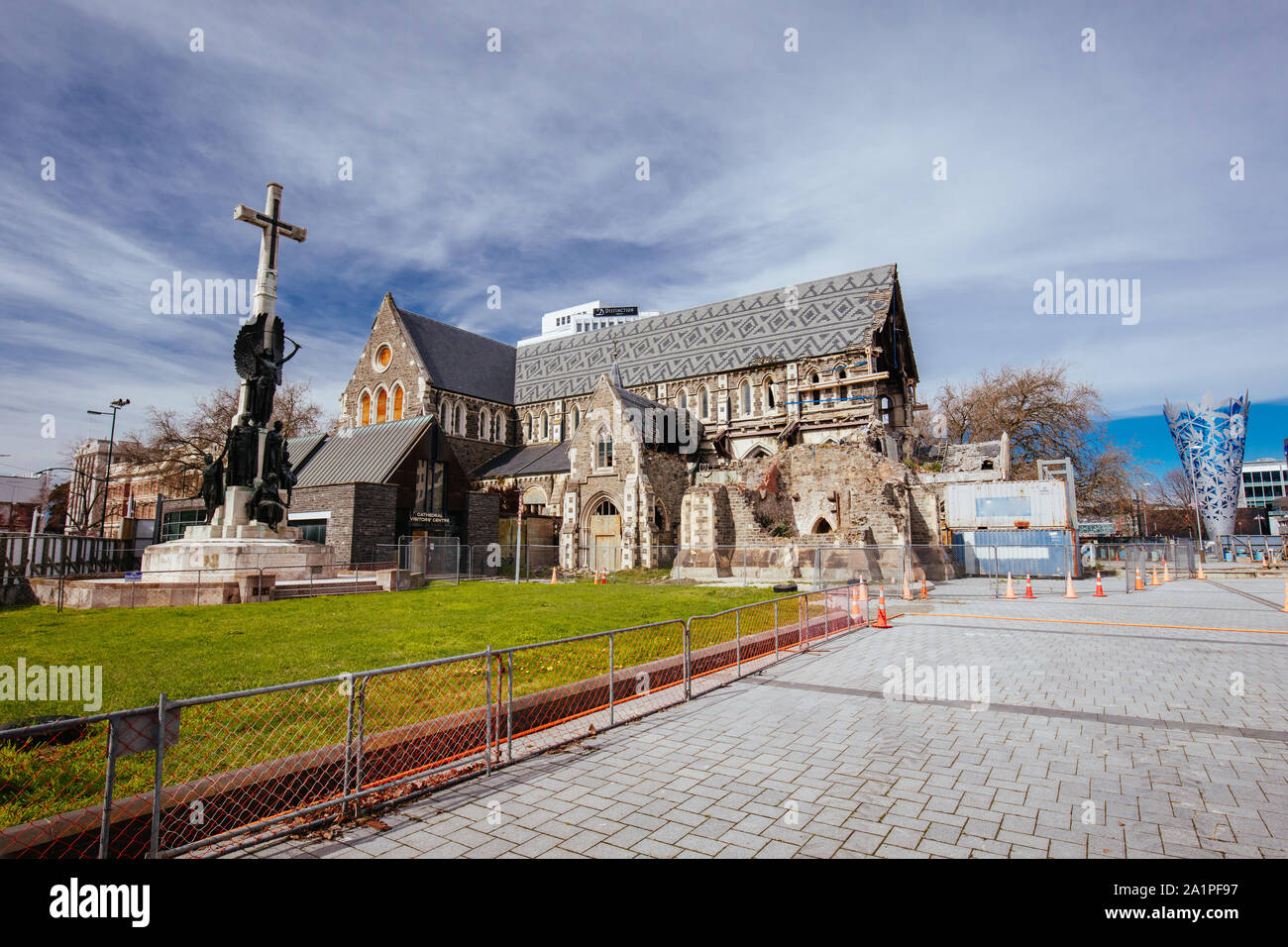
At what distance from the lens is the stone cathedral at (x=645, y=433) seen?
28422 mm

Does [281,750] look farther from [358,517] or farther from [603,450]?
[603,450]

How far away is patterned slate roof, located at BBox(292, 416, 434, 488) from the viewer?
90.9ft

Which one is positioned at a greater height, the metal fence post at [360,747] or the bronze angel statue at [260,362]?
the bronze angel statue at [260,362]

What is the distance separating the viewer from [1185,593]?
21.0m

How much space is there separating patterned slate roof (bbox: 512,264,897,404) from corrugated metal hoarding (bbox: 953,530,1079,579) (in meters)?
12.8

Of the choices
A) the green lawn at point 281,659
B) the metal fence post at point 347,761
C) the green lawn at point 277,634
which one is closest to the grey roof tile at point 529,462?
the green lawn at point 277,634

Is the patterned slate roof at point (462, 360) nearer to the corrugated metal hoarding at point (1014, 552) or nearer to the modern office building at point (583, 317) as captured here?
the corrugated metal hoarding at point (1014, 552)

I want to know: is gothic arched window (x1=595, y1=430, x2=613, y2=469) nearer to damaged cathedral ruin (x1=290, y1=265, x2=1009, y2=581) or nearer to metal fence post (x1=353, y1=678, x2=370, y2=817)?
damaged cathedral ruin (x1=290, y1=265, x2=1009, y2=581)

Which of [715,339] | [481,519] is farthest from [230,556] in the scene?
[715,339]

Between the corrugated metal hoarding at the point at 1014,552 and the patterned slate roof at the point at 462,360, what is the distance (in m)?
32.0
